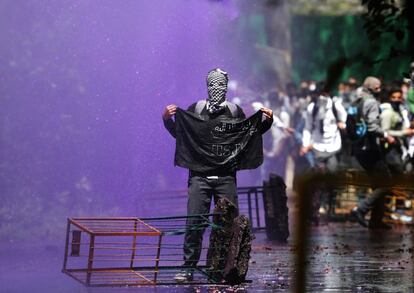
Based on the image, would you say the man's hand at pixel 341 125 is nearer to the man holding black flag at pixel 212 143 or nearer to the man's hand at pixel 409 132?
the man's hand at pixel 409 132

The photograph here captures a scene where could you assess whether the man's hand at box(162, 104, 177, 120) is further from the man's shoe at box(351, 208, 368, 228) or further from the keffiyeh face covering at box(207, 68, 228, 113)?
the man's shoe at box(351, 208, 368, 228)

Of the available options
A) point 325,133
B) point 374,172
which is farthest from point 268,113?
point 325,133

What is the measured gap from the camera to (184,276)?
9.73 metres

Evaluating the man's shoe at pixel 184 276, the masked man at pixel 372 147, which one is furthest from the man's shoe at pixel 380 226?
the man's shoe at pixel 184 276

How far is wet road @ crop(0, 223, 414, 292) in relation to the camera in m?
9.48

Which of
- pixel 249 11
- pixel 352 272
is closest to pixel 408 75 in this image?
pixel 352 272

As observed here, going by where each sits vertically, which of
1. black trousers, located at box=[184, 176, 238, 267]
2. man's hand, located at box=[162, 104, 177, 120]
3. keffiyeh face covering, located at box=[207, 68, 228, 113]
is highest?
keffiyeh face covering, located at box=[207, 68, 228, 113]

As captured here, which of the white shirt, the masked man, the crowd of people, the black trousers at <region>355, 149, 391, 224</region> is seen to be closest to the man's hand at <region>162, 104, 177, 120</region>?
the crowd of people

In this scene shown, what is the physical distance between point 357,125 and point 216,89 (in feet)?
21.7

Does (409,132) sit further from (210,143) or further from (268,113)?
(210,143)

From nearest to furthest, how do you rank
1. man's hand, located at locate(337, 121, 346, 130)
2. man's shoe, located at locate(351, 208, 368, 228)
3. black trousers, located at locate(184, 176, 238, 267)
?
black trousers, located at locate(184, 176, 238, 267)
man's shoe, located at locate(351, 208, 368, 228)
man's hand, located at locate(337, 121, 346, 130)

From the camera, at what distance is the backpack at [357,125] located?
54.2ft

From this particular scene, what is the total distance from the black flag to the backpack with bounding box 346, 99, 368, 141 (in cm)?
632

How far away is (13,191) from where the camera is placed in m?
16.3
